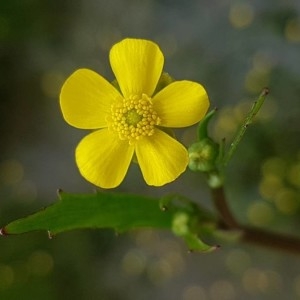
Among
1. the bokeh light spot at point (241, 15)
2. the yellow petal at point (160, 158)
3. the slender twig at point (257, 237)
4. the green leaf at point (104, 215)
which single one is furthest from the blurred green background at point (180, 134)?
the yellow petal at point (160, 158)

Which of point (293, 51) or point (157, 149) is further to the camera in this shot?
point (293, 51)

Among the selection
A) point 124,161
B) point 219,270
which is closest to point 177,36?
point 219,270

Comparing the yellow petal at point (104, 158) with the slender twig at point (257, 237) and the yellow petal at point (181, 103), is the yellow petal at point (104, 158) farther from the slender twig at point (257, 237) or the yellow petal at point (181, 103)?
the slender twig at point (257, 237)

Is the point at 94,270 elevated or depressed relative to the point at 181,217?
depressed

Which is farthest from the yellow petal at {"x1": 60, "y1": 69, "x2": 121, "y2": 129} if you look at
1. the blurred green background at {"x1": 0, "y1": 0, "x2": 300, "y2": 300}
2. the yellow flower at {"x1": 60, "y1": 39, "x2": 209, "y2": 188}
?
the blurred green background at {"x1": 0, "y1": 0, "x2": 300, "y2": 300}

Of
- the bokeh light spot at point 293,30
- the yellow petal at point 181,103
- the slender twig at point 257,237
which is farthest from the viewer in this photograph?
the bokeh light spot at point 293,30

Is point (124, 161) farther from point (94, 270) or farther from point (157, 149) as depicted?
point (94, 270)

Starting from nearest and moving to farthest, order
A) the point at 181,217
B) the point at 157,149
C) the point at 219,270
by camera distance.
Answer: the point at 157,149, the point at 181,217, the point at 219,270

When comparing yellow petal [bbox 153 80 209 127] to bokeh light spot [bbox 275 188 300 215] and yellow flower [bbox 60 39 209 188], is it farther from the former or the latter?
bokeh light spot [bbox 275 188 300 215]
